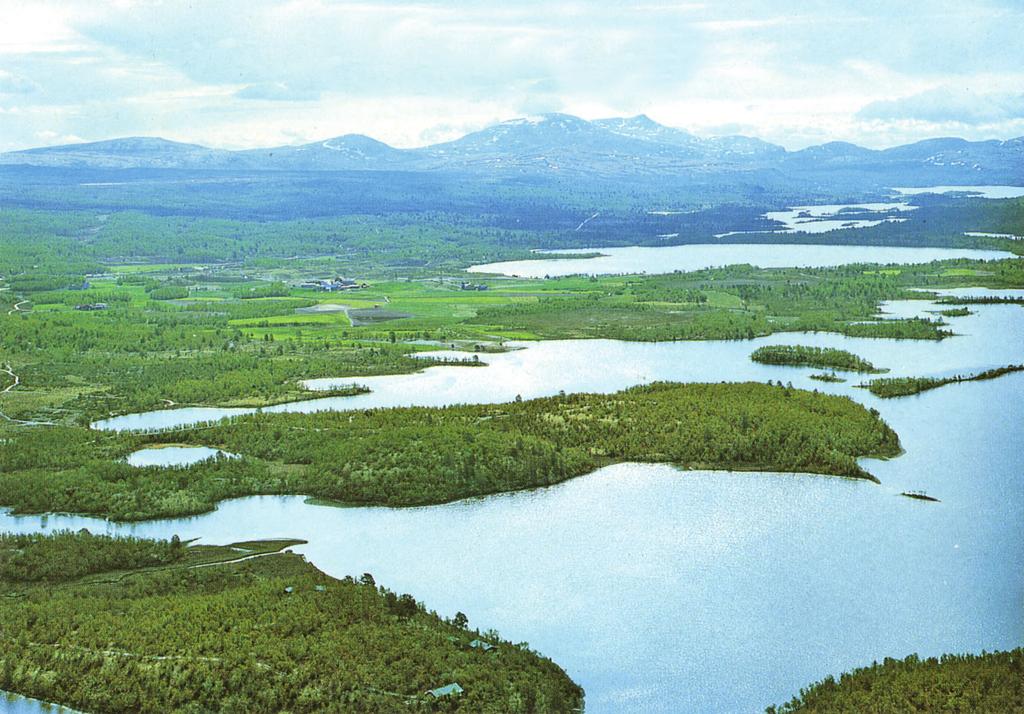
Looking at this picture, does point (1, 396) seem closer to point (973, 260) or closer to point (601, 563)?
point (601, 563)

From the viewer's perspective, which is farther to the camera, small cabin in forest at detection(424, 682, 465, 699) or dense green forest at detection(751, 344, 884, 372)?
dense green forest at detection(751, 344, 884, 372)

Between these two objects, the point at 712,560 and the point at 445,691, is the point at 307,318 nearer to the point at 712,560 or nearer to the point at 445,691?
the point at 712,560

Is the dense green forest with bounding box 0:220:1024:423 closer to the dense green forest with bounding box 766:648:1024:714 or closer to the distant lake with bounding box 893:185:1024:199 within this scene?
the dense green forest with bounding box 766:648:1024:714

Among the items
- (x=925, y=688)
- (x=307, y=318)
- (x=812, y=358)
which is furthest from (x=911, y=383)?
(x=307, y=318)

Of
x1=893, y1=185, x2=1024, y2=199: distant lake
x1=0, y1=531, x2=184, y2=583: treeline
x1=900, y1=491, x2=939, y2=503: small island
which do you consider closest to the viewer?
x1=0, y1=531, x2=184, y2=583: treeline

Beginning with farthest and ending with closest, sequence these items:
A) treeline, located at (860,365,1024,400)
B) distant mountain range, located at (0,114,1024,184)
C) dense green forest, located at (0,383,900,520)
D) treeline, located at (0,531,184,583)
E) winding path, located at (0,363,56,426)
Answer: distant mountain range, located at (0,114,1024,184)
treeline, located at (860,365,1024,400)
winding path, located at (0,363,56,426)
dense green forest, located at (0,383,900,520)
treeline, located at (0,531,184,583)

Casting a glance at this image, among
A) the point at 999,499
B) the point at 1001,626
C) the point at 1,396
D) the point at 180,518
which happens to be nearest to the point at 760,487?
the point at 999,499

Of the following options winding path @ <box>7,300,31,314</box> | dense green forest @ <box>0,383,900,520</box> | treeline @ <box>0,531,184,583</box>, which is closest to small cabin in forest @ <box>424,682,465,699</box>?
treeline @ <box>0,531,184,583</box>
